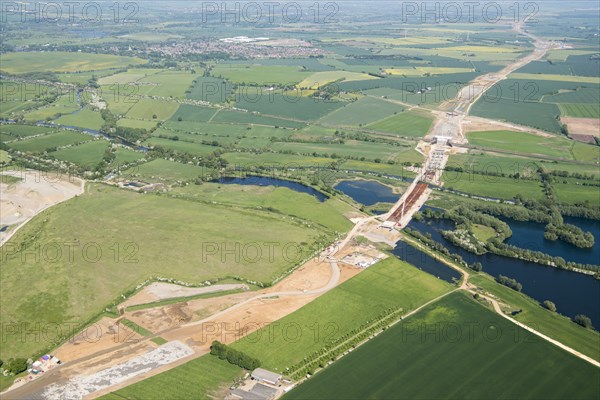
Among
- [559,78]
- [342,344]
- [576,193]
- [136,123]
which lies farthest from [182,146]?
[559,78]

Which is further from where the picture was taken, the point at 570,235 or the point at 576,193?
the point at 576,193

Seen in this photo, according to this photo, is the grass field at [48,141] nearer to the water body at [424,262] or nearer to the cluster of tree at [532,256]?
the water body at [424,262]

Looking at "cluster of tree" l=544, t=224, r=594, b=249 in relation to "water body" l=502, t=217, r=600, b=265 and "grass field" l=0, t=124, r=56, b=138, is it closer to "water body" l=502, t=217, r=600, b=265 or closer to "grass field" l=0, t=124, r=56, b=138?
"water body" l=502, t=217, r=600, b=265

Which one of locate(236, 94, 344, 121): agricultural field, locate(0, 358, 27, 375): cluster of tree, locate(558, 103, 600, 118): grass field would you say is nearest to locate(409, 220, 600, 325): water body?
locate(0, 358, 27, 375): cluster of tree

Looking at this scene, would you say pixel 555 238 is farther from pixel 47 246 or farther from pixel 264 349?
pixel 47 246

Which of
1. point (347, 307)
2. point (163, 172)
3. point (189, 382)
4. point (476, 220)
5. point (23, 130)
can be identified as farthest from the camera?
point (23, 130)

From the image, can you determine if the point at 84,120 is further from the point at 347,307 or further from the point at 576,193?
the point at 576,193
